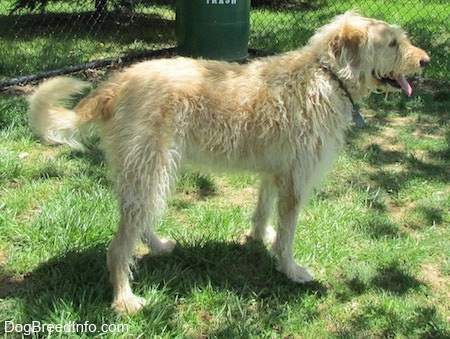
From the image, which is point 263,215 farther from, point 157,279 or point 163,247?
point 157,279

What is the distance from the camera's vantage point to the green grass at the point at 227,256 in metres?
2.88

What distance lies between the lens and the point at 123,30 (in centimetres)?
939

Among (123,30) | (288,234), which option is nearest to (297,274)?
(288,234)

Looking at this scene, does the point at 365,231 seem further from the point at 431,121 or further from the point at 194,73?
the point at 431,121

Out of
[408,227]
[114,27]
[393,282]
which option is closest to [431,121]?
[408,227]

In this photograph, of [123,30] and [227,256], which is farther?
[123,30]

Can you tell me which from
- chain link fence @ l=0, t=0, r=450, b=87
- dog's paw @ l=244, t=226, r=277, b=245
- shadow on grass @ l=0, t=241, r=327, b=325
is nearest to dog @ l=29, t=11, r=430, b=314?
shadow on grass @ l=0, t=241, r=327, b=325

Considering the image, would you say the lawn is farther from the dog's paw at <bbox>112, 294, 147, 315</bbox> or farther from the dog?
the dog

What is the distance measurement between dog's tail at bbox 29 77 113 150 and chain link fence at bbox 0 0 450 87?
3.42 metres

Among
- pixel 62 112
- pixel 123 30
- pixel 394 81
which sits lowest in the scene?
pixel 123 30

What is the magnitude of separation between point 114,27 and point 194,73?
7130mm

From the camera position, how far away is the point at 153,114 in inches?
109

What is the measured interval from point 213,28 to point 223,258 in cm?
414

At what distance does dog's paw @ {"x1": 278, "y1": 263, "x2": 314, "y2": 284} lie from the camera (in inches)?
127
